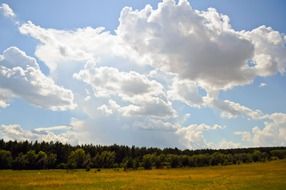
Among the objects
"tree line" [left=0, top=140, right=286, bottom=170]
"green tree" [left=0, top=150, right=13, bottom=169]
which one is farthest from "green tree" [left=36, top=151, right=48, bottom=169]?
"green tree" [left=0, top=150, right=13, bottom=169]

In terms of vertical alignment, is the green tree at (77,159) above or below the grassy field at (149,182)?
above

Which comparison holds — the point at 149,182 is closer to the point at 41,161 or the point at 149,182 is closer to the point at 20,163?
the point at 20,163

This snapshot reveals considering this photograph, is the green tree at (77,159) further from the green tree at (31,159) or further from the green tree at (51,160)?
the green tree at (31,159)

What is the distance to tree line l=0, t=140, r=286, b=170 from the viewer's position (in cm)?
12156

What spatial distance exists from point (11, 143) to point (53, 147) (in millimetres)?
16081

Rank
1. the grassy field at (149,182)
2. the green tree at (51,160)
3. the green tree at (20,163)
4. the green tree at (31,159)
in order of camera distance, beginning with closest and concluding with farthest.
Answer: the grassy field at (149,182)
the green tree at (20,163)
the green tree at (31,159)
the green tree at (51,160)

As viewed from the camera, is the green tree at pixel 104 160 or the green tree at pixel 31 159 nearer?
the green tree at pixel 31 159

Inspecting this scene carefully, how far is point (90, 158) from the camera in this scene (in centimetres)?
13775

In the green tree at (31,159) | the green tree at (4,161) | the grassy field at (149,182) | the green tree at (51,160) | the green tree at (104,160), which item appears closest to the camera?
the grassy field at (149,182)

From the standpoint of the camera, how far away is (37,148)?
13925 centimetres

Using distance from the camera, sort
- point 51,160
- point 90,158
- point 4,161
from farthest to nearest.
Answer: point 90,158, point 51,160, point 4,161

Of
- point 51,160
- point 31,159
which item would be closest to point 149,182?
point 31,159

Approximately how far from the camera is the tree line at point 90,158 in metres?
122

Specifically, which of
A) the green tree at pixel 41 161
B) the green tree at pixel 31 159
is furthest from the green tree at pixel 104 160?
the green tree at pixel 31 159
